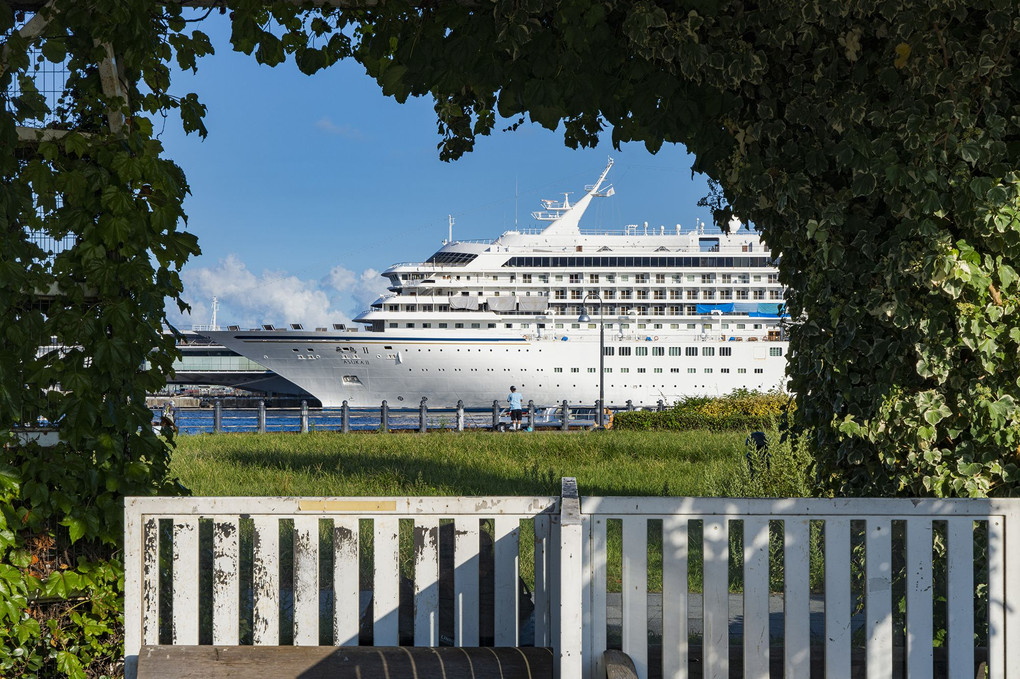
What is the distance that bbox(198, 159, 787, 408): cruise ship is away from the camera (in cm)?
4069

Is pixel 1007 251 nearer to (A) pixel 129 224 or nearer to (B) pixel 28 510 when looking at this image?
(A) pixel 129 224

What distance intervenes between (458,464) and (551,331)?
30.3 metres

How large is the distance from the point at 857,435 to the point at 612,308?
40.5m

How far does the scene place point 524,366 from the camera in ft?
133

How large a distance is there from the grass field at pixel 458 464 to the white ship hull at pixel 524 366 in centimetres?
2416

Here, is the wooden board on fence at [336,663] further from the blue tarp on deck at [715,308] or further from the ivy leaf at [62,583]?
the blue tarp on deck at [715,308]

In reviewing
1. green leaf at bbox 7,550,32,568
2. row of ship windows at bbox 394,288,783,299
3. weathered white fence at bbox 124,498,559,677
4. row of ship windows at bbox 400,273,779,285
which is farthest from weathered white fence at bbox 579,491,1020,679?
row of ship windows at bbox 400,273,779,285

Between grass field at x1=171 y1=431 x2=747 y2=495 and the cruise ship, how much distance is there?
2434cm

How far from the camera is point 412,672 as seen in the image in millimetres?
2500

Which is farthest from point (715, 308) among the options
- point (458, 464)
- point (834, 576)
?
point (834, 576)

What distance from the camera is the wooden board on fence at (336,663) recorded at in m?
2.50

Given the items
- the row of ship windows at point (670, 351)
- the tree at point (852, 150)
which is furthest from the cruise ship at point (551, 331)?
the tree at point (852, 150)

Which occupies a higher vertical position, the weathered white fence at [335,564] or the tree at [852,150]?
the tree at [852,150]

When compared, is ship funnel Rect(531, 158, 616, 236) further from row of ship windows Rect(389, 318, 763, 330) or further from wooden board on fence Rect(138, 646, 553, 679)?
wooden board on fence Rect(138, 646, 553, 679)
